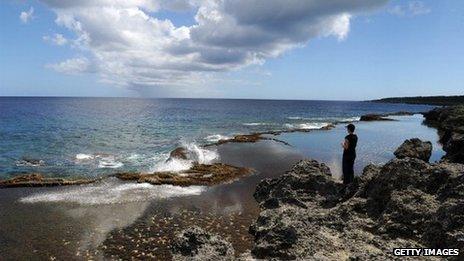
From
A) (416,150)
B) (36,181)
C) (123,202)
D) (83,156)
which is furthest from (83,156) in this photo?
(416,150)

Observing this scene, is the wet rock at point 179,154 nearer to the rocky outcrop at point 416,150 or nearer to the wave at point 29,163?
the wave at point 29,163

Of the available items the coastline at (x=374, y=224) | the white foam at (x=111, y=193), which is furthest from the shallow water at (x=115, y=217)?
the coastline at (x=374, y=224)

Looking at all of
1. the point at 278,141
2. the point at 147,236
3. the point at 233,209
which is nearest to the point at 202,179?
the point at 233,209

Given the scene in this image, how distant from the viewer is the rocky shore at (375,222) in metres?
9.68

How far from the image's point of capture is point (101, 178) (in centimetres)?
2752

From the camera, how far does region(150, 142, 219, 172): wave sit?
31.6m

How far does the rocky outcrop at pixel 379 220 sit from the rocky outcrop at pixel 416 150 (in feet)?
55.6

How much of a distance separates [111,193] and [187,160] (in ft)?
38.7

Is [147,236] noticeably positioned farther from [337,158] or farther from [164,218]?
[337,158]

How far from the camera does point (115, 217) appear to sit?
18141 mm

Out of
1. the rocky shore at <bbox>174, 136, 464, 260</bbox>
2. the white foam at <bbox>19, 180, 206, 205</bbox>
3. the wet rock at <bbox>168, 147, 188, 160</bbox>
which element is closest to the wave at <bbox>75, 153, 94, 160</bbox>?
the wet rock at <bbox>168, 147, 188, 160</bbox>

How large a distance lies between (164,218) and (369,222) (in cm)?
982

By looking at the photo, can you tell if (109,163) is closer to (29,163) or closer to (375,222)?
(29,163)

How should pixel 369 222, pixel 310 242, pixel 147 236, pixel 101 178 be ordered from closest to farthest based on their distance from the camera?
pixel 310 242
pixel 369 222
pixel 147 236
pixel 101 178
